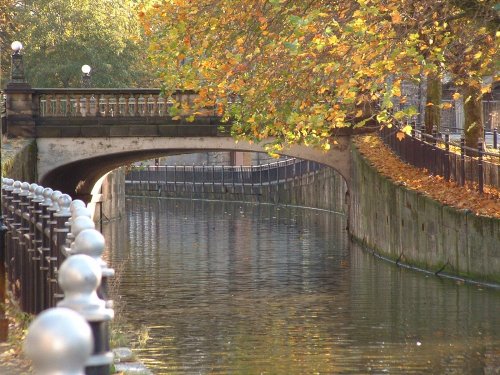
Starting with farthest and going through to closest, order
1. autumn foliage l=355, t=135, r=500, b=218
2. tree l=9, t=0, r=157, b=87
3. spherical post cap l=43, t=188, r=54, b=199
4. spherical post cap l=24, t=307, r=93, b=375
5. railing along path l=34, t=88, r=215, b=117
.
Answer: tree l=9, t=0, r=157, b=87 < railing along path l=34, t=88, r=215, b=117 < autumn foliage l=355, t=135, r=500, b=218 < spherical post cap l=43, t=188, r=54, b=199 < spherical post cap l=24, t=307, r=93, b=375

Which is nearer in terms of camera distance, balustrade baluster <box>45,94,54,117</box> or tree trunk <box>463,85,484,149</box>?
tree trunk <box>463,85,484,149</box>

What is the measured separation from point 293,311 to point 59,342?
1691 centimetres

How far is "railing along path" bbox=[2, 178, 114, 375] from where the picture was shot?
2.81m

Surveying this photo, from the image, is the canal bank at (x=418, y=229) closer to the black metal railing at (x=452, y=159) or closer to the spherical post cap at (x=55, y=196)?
the black metal railing at (x=452, y=159)

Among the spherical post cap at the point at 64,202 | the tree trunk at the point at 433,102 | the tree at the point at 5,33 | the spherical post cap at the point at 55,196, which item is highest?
the tree at the point at 5,33

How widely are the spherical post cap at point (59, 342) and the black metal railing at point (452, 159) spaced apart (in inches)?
783

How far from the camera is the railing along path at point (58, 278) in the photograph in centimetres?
281

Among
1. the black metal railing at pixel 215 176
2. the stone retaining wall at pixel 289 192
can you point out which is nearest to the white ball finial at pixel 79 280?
the stone retaining wall at pixel 289 192

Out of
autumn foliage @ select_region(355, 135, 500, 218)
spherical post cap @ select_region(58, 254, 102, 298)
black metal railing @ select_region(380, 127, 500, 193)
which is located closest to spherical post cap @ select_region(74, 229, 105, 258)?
spherical post cap @ select_region(58, 254, 102, 298)

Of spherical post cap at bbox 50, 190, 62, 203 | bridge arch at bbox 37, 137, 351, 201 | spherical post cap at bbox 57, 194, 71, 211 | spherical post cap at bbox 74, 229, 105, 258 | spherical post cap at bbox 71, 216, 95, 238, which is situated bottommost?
spherical post cap at bbox 74, 229, 105, 258

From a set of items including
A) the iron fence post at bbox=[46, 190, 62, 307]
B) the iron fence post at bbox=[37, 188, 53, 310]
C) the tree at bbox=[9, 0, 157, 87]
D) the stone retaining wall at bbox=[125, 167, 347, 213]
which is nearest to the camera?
the iron fence post at bbox=[46, 190, 62, 307]

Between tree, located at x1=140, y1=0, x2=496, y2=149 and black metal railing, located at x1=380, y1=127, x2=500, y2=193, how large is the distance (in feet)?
6.22

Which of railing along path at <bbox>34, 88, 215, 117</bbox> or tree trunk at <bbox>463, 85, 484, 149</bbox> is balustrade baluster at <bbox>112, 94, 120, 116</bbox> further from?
tree trunk at <bbox>463, 85, 484, 149</bbox>

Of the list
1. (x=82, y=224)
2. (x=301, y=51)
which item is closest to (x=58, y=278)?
(x=82, y=224)
